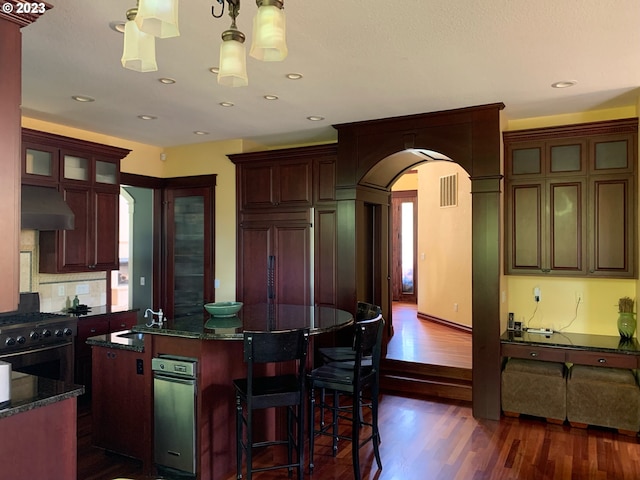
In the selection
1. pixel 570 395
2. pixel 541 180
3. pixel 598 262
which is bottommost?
pixel 570 395

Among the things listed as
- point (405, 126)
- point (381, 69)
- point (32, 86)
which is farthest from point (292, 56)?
point (32, 86)

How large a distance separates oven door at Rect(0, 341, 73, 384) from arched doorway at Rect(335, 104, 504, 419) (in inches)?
104

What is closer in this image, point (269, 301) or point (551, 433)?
point (551, 433)

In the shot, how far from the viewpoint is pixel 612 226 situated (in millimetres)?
4340

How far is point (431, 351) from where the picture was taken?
19.0 feet

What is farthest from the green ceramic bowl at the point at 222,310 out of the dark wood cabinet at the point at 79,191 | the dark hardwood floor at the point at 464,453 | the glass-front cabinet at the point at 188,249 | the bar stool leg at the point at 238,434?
the glass-front cabinet at the point at 188,249

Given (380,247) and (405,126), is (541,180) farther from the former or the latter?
(380,247)

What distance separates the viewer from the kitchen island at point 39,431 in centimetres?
188

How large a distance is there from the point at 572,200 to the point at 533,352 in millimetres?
1463

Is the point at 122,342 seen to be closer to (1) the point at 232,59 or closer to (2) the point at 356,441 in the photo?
(2) the point at 356,441

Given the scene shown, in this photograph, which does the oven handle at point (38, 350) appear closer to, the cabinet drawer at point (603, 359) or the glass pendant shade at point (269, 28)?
the glass pendant shade at point (269, 28)

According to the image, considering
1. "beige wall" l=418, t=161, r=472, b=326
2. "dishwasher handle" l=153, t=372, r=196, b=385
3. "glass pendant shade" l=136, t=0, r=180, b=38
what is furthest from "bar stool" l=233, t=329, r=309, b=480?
"beige wall" l=418, t=161, r=472, b=326

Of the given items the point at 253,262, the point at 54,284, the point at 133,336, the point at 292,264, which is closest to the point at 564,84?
the point at 292,264

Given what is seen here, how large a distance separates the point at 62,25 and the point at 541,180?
4099 mm
